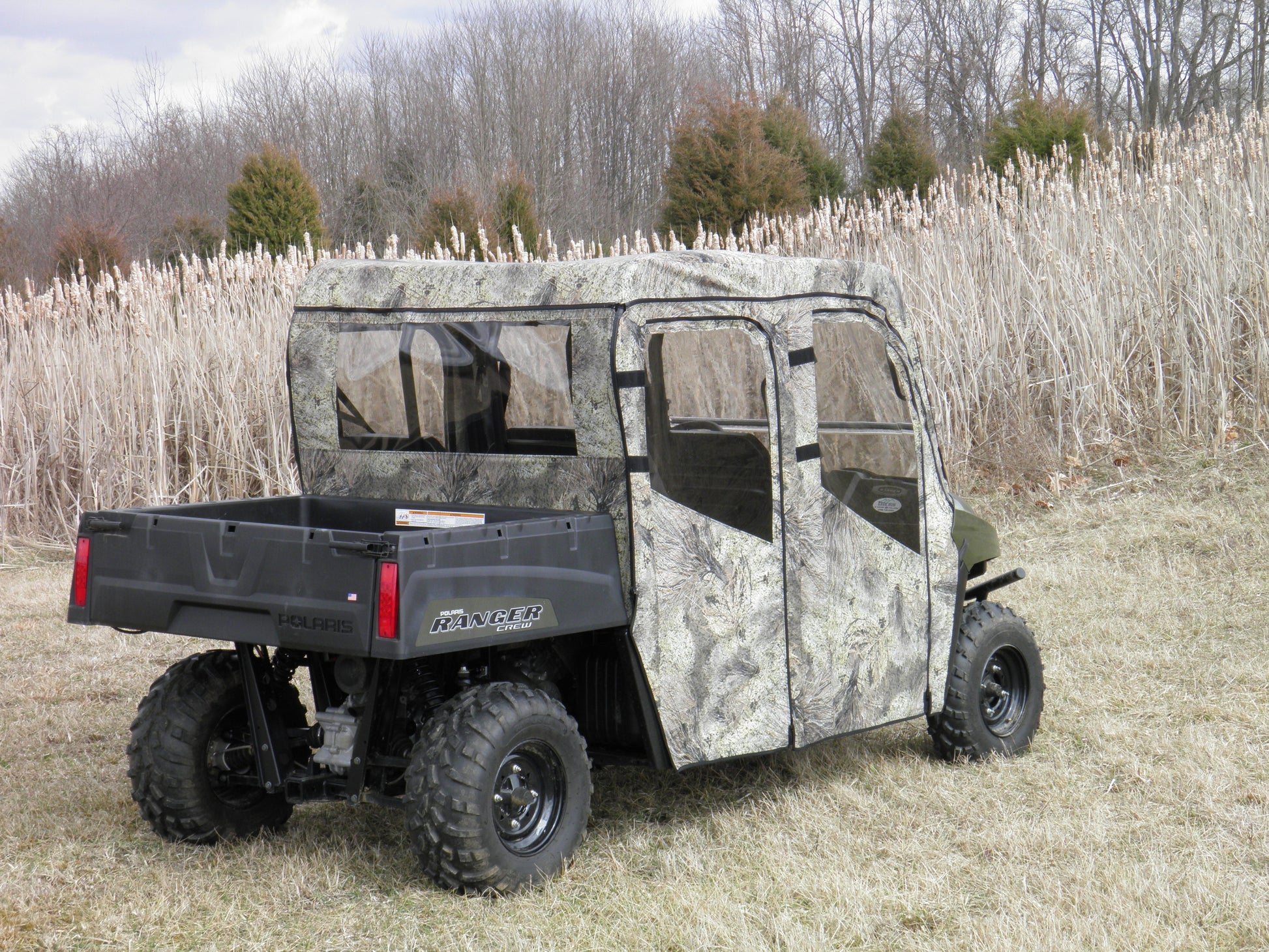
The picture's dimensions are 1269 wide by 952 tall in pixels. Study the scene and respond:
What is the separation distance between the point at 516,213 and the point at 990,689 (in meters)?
12.9

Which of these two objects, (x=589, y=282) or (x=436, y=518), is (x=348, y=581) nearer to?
(x=436, y=518)

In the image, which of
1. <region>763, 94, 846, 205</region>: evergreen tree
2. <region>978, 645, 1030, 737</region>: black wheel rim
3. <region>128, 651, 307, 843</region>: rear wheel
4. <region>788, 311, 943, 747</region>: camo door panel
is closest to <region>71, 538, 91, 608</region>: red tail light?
<region>128, 651, 307, 843</region>: rear wheel

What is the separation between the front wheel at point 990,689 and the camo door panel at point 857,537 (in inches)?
8.7

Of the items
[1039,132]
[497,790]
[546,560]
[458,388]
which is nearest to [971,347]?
[458,388]

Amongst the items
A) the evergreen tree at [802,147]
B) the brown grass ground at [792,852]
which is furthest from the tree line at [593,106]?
the brown grass ground at [792,852]

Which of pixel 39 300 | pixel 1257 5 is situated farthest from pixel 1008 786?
pixel 1257 5

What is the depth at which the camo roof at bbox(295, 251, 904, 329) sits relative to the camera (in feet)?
11.6

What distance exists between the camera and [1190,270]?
911 cm

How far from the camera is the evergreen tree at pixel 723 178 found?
15.4 metres

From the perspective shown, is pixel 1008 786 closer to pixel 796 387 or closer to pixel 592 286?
pixel 796 387

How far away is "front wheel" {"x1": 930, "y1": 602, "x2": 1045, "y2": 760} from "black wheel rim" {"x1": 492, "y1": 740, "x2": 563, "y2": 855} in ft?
5.13

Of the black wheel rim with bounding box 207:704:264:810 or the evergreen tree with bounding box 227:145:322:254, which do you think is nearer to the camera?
the black wheel rim with bounding box 207:704:264:810

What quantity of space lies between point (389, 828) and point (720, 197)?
12379 mm

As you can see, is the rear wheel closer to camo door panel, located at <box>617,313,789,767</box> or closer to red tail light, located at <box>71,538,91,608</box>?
red tail light, located at <box>71,538,91,608</box>
